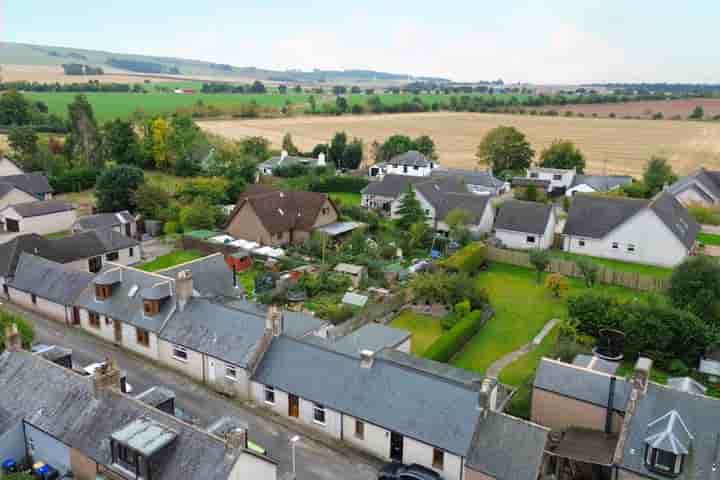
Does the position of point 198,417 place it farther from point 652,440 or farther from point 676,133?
point 676,133

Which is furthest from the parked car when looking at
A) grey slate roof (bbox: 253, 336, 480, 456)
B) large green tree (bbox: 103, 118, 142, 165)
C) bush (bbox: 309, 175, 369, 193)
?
large green tree (bbox: 103, 118, 142, 165)

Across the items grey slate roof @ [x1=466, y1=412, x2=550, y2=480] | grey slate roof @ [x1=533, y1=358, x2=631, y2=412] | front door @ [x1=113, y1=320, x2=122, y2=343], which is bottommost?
front door @ [x1=113, y1=320, x2=122, y2=343]

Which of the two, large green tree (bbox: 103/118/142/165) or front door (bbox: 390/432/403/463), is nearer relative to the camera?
front door (bbox: 390/432/403/463)

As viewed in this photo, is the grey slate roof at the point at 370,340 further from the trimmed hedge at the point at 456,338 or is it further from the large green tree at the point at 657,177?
the large green tree at the point at 657,177

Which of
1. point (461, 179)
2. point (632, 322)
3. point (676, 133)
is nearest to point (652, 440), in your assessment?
point (632, 322)

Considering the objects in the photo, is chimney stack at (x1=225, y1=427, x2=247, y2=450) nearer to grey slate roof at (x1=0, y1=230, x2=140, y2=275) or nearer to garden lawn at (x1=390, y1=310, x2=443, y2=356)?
garden lawn at (x1=390, y1=310, x2=443, y2=356)

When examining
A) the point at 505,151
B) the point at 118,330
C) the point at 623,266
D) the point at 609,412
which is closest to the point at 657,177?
the point at 505,151
